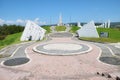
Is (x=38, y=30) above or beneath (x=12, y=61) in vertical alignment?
above

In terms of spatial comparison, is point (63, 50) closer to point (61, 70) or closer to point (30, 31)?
point (61, 70)

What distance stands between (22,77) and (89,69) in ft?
18.9

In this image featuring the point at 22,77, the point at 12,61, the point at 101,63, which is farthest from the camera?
the point at 12,61

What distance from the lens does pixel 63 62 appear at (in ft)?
48.3

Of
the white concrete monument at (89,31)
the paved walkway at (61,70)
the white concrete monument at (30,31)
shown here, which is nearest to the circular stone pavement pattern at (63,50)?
the paved walkway at (61,70)

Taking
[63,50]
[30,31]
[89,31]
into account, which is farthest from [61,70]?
[89,31]

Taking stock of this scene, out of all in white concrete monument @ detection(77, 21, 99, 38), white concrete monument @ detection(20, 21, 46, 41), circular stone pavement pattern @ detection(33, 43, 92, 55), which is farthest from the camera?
white concrete monument @ detection(77, 21, 99, 38)

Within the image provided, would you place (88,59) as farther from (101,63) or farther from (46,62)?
(46,62)

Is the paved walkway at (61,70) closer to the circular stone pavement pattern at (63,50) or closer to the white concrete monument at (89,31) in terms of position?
the circular stone pavement pattern at (63,50)

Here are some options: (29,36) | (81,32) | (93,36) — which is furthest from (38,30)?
(93,36)

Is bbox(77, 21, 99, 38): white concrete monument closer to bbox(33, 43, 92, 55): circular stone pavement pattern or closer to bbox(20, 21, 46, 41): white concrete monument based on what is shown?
bbox(20, 21, 46, 41): white concrete monument

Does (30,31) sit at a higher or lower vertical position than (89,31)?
higher

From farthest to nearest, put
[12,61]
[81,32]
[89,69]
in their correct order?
[81,32] < [12,61] < [89,69]

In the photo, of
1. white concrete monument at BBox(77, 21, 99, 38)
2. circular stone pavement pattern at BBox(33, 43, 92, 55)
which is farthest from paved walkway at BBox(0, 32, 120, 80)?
white concrete monument at BBox(77, 21, 99, 38)
